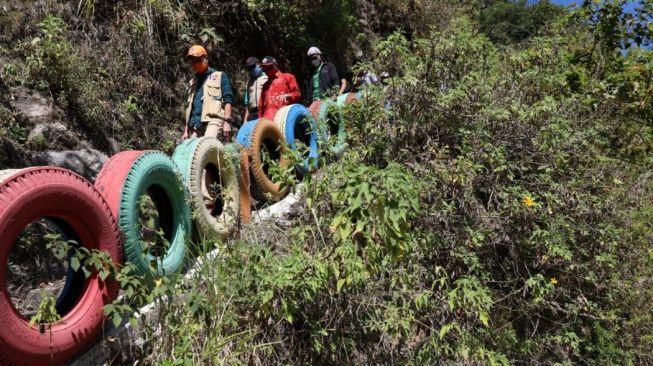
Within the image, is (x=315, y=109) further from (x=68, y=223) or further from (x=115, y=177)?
(x=68, y=223)

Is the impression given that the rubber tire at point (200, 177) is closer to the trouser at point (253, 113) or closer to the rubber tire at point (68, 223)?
the rubber tire at point (68, 223)

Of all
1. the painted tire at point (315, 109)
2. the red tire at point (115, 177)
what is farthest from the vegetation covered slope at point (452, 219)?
the painted tire at point (315, 109)

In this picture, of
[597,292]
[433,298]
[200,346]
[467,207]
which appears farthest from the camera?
[597,292]

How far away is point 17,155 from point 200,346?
2.39 metres

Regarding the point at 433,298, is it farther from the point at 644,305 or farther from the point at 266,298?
the point at 644,305

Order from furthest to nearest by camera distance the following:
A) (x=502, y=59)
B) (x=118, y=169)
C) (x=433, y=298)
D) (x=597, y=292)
→ 1. (x=502, y=59)
2. (x=597, y=292)
3. (x=433, y=298)
4. (x=118, y=169)

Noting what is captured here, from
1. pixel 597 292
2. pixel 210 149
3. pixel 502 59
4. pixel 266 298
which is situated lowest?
pixel 597 292

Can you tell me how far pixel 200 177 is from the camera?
3762mm

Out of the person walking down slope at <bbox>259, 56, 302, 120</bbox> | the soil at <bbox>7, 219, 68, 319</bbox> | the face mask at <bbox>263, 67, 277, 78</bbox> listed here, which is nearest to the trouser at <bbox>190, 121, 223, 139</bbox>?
the person walking down slope at <bbox>259, 56, 302, 120</bbox>

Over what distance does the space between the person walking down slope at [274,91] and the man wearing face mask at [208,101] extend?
29.7 inches

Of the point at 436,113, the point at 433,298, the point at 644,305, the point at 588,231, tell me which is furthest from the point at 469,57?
the point at 644,305

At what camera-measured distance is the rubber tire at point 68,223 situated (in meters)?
2.20

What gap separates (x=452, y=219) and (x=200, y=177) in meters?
1.91

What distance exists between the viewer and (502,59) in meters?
4.97
